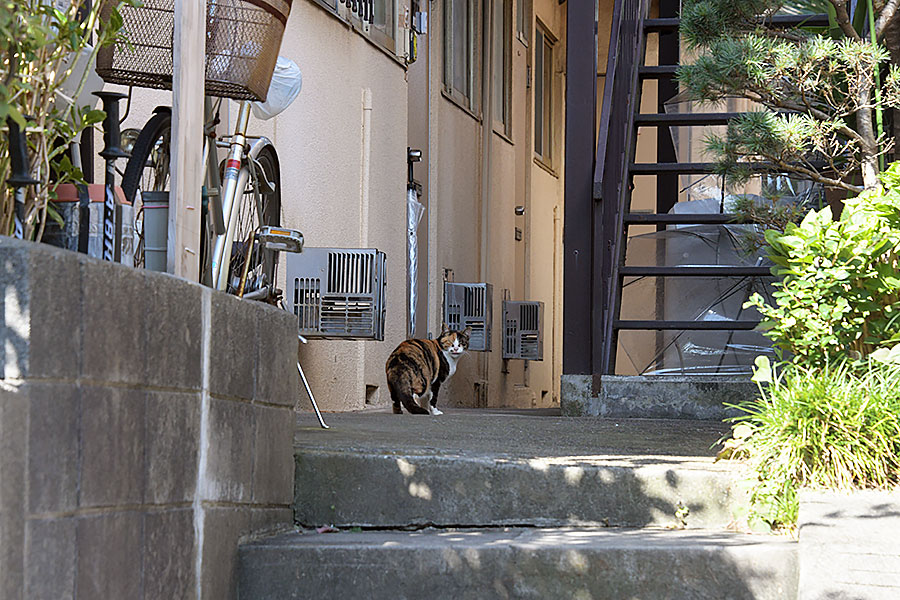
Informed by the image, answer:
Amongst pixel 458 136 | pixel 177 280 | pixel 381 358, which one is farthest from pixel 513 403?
pixel 177 280

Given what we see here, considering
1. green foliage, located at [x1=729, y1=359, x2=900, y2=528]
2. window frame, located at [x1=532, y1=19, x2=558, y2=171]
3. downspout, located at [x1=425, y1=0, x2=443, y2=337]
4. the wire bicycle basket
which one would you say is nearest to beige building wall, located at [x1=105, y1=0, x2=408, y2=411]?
A: downspout, located at [x1=425, y1=0, x2=443, y2=337]

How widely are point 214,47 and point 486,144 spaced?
7505mm

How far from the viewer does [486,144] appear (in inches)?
399

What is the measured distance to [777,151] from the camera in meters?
3.79

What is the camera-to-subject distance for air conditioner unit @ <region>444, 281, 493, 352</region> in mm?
8305

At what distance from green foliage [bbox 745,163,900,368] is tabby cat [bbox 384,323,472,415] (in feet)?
9.84

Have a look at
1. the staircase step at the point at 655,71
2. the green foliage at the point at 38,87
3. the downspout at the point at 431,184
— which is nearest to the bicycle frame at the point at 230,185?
the green foliage at the point at 38,87

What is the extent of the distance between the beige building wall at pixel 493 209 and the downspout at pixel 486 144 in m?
0.01

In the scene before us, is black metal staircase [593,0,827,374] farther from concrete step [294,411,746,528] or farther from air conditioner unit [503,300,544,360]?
air conditioner unit [503,300,544,360]

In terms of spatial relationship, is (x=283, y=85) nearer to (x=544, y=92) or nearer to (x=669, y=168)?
(x=669, y=168)

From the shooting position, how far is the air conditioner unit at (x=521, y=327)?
9781 millimetres

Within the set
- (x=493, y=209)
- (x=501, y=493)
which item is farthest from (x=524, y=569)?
(x=493, y=209)

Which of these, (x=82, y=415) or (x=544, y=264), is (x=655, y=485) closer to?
(x=82, y=415)

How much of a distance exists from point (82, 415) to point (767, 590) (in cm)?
143
